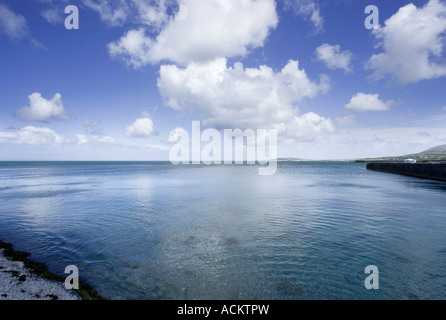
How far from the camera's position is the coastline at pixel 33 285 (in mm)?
7605

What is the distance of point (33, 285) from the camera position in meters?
8.21

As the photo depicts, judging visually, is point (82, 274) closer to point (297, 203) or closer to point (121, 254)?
point (121, 254)

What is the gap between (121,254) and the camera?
11.7 metres

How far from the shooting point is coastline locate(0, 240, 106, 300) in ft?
25.0

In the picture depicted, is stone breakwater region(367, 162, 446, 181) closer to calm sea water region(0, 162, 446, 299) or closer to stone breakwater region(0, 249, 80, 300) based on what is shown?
calm sea water region(0, 162, 446, 299)

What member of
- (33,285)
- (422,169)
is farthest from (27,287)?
(422,169)

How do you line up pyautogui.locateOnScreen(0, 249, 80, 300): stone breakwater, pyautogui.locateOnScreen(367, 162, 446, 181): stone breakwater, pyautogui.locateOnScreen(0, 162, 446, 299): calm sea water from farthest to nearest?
1. pyautogui.locateOnScreen(367, 162, 446, 181): stone breakwater
2. pyautogui.locateOnScreen(0, 162, 446, 299): calm sea water
3. pyautogui.locateOnScreen(0, 249, 80, 300): stone breakwater

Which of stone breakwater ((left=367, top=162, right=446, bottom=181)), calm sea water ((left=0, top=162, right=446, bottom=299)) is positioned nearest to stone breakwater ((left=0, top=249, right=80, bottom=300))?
calm sea water ((left=0, top=162, right=446, bottom=299))

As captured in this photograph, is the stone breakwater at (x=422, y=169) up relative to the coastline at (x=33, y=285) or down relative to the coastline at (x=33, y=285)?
up

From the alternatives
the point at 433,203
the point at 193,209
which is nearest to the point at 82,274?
the point at 193,209

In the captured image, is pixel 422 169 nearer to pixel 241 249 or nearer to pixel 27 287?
pixel 241 249

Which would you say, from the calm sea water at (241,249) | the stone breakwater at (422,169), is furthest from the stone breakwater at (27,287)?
the stone breakwater at (422,169)

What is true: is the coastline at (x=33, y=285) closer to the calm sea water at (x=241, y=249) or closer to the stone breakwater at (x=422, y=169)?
the calm sea water at (x=241, y=249)
